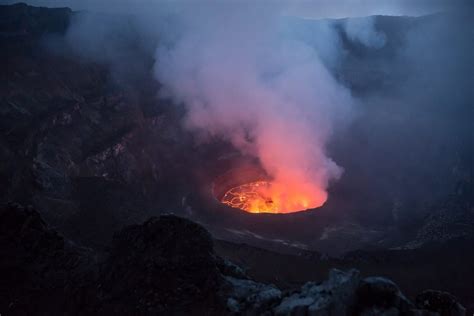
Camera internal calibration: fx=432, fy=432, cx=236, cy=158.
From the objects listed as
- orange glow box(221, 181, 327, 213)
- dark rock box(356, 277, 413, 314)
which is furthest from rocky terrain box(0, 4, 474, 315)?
orange glow box(221, 181, 327, 213)

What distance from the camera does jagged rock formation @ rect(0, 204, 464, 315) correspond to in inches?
503

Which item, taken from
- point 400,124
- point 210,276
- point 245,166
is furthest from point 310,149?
point 210,276

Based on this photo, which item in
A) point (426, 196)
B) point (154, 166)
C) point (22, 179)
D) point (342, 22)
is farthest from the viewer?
point (342, 22)

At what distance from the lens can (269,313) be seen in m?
13.0

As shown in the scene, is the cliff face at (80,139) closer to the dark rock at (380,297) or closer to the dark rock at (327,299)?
the dark rock at (327,299)

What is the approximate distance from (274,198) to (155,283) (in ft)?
76.0

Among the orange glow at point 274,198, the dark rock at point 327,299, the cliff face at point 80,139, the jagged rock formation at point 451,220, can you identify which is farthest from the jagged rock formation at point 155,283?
the orange glow at point 274,198

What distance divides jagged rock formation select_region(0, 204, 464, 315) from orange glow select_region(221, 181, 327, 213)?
19.3 meters

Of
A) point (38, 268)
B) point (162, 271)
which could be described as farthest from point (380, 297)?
point (38, 268)

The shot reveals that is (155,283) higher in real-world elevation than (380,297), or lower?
higher

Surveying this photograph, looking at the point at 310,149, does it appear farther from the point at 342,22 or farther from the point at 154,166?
the point at 342,22

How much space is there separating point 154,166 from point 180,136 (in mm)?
6835

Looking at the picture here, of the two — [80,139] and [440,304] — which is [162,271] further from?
[80,139]

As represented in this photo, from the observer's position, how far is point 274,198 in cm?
3797
